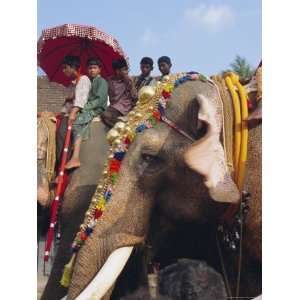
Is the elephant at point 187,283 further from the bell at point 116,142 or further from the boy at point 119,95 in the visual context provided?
the boy at point 119,95

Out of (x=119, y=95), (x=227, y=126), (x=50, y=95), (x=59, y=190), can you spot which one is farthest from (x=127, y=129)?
(x=50, y=95)

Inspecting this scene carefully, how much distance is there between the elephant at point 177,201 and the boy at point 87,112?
0.64 m

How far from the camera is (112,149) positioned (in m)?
4.83

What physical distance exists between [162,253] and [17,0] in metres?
1.47

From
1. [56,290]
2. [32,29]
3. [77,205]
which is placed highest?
[32,29]

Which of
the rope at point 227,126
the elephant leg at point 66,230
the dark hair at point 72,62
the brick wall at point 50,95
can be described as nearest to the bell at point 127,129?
the rope at point 227,126

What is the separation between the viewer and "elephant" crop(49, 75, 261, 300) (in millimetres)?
4516

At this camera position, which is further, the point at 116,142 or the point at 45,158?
the point at 45,158

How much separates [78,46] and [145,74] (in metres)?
0.55

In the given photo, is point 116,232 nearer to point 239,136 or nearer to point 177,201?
point 177,201

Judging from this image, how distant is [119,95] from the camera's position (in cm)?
540
